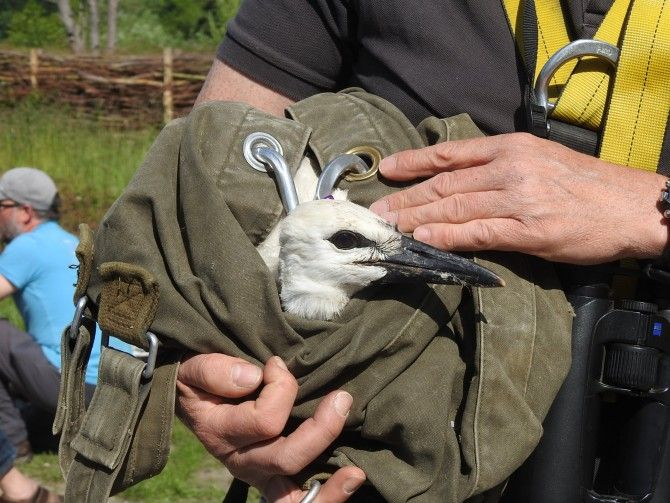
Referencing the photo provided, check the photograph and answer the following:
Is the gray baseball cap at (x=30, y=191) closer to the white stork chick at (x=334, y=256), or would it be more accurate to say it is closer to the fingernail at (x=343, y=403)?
the white stork chick at (x=334, y=256)

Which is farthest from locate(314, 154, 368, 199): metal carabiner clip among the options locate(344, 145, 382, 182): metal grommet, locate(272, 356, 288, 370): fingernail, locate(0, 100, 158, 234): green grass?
locate(0, 100, 158, 234): green grass

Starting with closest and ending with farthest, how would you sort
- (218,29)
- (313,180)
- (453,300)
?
(453,300), (313,180), (218,29)

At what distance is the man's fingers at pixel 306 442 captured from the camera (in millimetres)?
1882

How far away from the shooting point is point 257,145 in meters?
2.10

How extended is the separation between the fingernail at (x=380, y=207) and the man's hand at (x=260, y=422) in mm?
401

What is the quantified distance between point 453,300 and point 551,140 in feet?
1.36

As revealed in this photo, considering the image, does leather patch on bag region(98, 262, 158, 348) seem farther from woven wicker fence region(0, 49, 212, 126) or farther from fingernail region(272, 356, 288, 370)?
woven wicker fence region(0, 49, 212, 126)

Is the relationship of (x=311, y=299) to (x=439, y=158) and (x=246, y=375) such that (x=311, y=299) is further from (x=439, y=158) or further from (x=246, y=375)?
(x=439, y=158)

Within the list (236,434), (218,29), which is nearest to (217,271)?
(236,434)

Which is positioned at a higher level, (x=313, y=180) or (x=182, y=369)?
(x=313, y=180)

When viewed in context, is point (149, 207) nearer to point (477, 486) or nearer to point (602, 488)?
point (477, 486)

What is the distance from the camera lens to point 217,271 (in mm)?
1961

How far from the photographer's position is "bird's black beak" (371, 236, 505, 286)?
1.93 metres

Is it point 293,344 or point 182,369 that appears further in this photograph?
point 182,369
